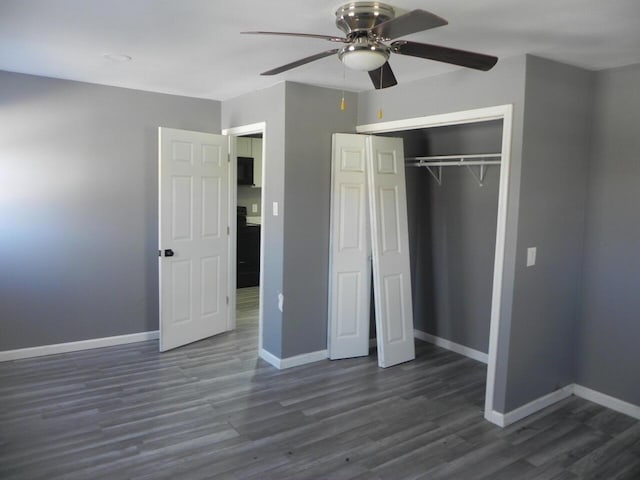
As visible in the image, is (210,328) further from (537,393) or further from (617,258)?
(617,258)

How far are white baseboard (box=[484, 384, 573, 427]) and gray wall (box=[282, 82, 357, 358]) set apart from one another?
5.20 feet

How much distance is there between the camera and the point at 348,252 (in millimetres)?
4168

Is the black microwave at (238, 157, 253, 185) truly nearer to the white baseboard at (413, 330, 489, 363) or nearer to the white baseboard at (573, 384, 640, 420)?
the white baseboard at (413, 330, 489, 363)

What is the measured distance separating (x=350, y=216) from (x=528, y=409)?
1985mm

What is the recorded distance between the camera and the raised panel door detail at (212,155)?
4512 millimetres

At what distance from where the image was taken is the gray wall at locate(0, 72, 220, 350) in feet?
12.9

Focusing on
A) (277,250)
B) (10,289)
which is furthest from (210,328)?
(10,289)

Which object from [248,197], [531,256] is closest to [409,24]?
[531,256]

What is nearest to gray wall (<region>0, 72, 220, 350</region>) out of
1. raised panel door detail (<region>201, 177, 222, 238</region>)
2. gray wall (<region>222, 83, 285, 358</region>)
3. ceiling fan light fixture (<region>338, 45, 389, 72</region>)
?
raised panel door detail (<region>201, 177, 222, 238</region>)

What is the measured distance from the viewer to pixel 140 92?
14.3ft

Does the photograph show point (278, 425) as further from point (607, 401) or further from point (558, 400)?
point (607, 401)

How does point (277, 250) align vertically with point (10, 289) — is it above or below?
above

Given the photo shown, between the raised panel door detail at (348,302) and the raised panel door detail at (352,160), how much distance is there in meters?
0.90

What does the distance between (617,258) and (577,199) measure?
1.58ft
